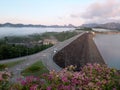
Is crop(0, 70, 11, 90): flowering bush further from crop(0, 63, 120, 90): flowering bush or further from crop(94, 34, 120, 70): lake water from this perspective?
crop(94, 34, 120, 70): lake water

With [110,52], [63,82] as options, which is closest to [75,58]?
[110,52]

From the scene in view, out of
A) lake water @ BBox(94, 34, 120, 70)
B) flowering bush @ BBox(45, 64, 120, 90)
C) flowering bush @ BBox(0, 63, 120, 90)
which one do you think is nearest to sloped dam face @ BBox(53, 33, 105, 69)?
lake water @ BBox(94, 34, 120, 70)

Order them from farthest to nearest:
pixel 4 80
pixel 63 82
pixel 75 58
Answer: pixel 75 58 < pixel 4 80 < pixel 63 82

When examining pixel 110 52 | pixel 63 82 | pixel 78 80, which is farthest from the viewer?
pixel 110 52

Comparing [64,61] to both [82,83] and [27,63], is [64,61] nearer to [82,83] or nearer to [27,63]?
[27,63]

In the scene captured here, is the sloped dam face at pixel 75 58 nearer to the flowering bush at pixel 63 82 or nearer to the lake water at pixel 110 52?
the lake water at pixel 110 52

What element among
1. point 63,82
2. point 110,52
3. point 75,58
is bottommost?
point 110,52

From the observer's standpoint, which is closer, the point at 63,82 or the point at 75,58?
the point at 63,82

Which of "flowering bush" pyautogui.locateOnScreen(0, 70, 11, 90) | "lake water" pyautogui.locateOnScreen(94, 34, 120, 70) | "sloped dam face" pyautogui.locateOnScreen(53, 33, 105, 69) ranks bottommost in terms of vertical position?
"lake water" pyautogui.locateOnScreen(94, 34, 120, 70)

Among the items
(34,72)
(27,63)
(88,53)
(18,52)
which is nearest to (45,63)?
(27,63)

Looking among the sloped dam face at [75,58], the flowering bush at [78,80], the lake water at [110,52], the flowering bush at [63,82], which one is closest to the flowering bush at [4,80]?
the flowering bush at [63,82]

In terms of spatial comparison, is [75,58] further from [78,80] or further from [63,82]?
[63,82]

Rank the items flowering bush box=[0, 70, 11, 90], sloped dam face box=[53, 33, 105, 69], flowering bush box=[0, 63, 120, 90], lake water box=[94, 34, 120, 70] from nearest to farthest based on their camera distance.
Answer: flowering bush box=[0, 63, 120, 90]
flowering bush box=[0, 70, 11, 90]
sloped dam face box=[53, 33, 105, 69]
lake water box=[94, 34, 120, 70]

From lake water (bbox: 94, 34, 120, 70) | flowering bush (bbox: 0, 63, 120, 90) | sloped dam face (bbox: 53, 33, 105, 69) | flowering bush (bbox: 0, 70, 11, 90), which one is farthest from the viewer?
lake water (bbox: 94, 34, 120, 70)
